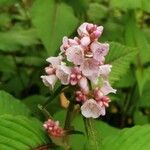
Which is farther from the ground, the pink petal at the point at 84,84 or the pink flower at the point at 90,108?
the pink petal at the point at 84,84

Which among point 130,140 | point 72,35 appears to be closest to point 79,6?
point 72,35

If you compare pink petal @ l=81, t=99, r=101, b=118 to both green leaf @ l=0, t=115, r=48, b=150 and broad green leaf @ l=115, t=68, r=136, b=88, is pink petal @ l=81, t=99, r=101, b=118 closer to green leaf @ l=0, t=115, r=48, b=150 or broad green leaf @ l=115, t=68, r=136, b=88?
green leaf @ l=0, t=115, r=48, b=150

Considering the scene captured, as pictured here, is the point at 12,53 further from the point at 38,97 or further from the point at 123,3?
the point at 123,3

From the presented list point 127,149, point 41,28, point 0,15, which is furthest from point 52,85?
point 0,15

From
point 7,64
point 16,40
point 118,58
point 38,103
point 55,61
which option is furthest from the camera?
point 7,64

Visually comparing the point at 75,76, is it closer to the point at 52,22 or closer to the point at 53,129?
the point at 53,129

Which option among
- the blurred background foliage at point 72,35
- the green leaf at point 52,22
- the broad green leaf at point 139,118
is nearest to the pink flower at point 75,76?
the blurred background foliage at point 72,35

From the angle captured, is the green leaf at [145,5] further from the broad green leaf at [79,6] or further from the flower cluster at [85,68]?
the flower cluster at [85,68]
